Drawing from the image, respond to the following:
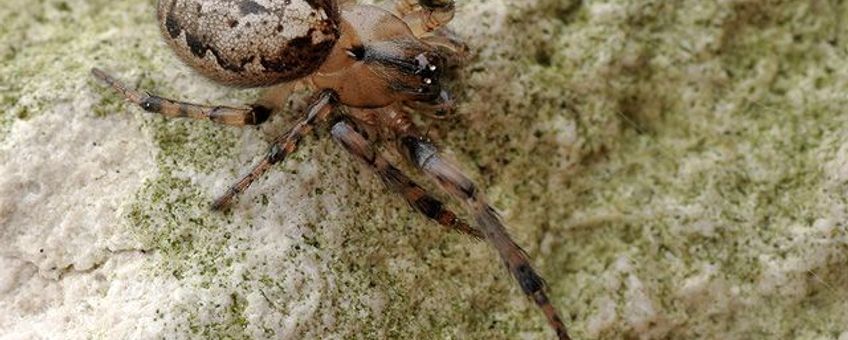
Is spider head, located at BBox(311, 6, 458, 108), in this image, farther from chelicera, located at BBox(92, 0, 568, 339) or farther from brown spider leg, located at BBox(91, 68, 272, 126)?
brown spider leg, located at BBox(91, 68, 272, 126)

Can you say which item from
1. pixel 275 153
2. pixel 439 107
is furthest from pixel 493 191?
pixel 275 153

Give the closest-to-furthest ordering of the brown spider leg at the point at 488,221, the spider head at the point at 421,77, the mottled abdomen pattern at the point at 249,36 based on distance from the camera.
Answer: the brown spider leg at the point at 488,221, the mottled abdomen pattern at the point at 249,36, the spider head at the point at 421,77

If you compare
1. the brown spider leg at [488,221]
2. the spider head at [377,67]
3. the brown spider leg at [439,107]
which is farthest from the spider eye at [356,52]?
the brown spider leg at [488,221]

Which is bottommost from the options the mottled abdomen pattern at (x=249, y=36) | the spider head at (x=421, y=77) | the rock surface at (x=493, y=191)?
the rock surface at (x=493, y=191)

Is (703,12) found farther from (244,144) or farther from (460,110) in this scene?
(244,144)

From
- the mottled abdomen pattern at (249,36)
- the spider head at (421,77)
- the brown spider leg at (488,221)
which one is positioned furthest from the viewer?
the spider head at (421,77)

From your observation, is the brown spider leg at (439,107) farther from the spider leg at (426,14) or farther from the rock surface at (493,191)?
the spider leg at (426,14)

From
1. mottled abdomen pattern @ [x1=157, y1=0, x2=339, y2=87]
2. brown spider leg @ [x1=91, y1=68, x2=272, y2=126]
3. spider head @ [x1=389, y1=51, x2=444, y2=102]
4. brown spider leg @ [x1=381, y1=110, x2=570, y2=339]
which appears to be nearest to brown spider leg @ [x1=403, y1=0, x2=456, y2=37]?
spider head @ [x1=389, y1=51, x2=444, y2=102]
